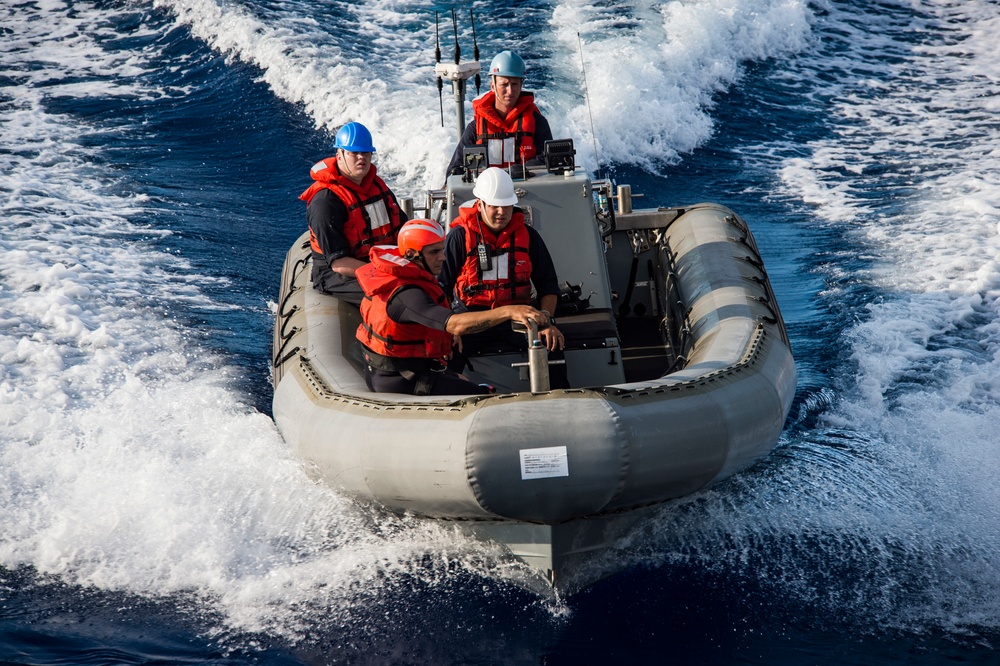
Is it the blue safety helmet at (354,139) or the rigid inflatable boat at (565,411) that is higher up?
the blue safety helmet at (354,139)

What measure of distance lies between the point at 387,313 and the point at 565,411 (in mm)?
941

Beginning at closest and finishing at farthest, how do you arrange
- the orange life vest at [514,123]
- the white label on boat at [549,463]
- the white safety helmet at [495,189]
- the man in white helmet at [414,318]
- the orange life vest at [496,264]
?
1. the white label on boat at [549,463]
2. the man in white helmet at [414,318]
3. the white safety helmet at [495,189]
4. the orange life vest at [496,264]
5. the orange life vest at [514,123]

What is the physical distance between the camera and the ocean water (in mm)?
4273

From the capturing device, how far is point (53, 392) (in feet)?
19.5

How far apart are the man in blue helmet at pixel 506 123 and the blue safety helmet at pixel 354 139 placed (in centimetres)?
81

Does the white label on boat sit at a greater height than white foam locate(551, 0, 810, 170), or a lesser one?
greater

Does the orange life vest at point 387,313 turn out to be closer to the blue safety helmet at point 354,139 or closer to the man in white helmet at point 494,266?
the man in white helmet at point 494,266

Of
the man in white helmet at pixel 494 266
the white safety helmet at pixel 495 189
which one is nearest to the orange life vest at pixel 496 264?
the man in white helmet at pixel 494 266

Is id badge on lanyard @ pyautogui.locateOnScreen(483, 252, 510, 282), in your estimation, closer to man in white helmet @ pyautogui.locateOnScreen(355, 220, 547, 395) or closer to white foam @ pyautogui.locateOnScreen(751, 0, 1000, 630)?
man in white helmet @ pyautogui.locateOnScreen(355, 220, 547, 395)

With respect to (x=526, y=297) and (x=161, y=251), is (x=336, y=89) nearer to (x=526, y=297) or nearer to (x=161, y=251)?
(x=161, y=251)

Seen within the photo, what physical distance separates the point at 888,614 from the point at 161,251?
20.0ft

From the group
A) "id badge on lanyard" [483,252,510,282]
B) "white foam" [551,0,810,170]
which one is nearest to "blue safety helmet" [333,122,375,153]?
"id badge on lanyard" [483,252,510,282]

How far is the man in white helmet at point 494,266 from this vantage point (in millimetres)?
4930

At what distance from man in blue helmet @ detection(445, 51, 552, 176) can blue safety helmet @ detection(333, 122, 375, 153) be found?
0.81 meters
